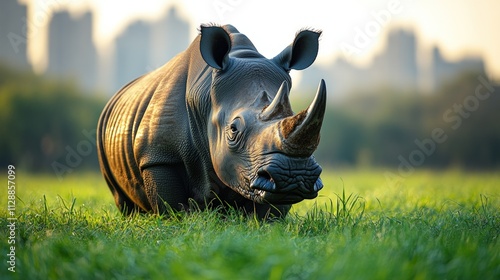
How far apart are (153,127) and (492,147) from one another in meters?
19.1

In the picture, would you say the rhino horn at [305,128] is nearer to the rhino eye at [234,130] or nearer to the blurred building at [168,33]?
the rhino eye at [234,130]

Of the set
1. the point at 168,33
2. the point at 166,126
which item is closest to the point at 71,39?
the point at 168,33

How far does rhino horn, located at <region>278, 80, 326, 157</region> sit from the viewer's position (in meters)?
4.15

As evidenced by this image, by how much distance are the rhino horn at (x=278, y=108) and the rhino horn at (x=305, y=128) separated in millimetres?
301

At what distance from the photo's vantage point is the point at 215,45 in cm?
537

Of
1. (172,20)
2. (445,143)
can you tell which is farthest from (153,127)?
(172,20)

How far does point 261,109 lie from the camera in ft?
16.1

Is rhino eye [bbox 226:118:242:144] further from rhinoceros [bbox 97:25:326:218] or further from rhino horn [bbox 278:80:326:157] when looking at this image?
rhino horn [bbox 278:80:326:157]

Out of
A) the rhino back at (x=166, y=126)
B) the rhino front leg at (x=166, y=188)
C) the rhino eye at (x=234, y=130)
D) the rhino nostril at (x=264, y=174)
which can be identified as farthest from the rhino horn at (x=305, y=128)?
the rhino front leg at (x=166, y=188)

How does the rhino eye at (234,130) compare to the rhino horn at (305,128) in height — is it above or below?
below

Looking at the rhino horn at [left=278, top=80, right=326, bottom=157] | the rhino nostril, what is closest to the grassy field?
the rhino nostril

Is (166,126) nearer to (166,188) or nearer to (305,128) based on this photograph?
(166,188)

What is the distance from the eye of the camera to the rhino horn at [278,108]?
183 inches

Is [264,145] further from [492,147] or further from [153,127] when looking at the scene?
[492,147]
